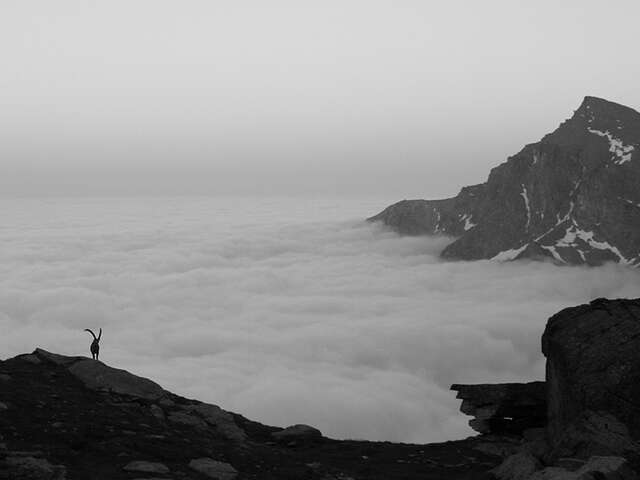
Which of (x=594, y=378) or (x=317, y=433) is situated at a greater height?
(x=594, y=378)

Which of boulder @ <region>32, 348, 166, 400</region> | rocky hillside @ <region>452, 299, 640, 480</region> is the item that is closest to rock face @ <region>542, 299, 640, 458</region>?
rocky hillside @ <region>452, 299, 640, 480</region>

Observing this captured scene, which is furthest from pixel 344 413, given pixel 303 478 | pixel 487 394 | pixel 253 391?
→ pixel 303 478

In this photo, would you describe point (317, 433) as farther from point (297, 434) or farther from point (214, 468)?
point (214, 468)

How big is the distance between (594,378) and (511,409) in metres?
9.18

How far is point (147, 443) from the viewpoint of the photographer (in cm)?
2350

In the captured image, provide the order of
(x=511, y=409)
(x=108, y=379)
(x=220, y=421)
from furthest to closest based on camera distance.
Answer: (x=511, y=409) < (x=108, y=379) < (x=220, y=421)

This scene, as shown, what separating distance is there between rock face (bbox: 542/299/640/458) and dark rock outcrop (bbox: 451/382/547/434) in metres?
3.73

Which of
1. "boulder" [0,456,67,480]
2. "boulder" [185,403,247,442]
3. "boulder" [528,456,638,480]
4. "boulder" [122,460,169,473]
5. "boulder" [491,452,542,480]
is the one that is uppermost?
"boulder" [528,456,638,480]

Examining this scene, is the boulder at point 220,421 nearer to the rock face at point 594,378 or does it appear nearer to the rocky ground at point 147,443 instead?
the rocky ground at point 147,443

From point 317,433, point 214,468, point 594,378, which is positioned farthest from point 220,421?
point 594,378

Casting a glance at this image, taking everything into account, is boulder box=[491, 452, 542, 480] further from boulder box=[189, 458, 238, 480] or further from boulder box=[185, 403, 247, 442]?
boulder box=[185, 403, 247, 442]

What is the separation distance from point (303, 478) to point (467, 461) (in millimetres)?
9600

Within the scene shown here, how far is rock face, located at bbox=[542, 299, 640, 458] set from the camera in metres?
22.7

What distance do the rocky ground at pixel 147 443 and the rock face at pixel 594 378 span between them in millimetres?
4543
